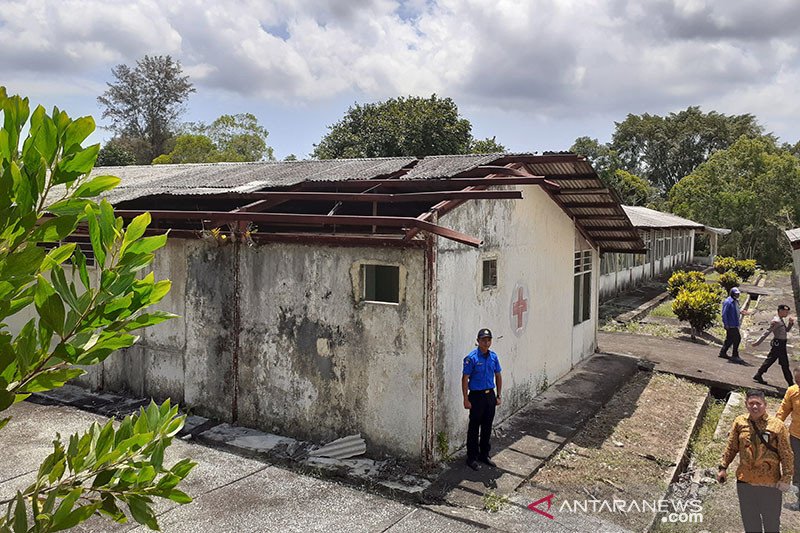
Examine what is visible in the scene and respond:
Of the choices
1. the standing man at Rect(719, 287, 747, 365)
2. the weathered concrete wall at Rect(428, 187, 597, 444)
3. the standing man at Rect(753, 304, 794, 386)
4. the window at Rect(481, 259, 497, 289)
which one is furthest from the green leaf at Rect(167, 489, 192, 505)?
the standing man at Rect(719, 287, 747, 365)

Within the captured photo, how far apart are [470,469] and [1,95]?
6.03 metres

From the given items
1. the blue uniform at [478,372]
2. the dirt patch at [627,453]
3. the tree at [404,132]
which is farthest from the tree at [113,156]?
the blue uniform at [478,372]

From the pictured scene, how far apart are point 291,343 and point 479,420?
8.20ft

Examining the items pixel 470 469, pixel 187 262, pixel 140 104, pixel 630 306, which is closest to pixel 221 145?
pixel 140 104

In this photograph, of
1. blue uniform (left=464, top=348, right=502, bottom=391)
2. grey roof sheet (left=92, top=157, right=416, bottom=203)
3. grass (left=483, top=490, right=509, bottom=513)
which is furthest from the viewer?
grey roof sheet (left=92, top=157, right=416, bottom=203)

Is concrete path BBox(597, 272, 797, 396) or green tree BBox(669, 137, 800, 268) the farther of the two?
green tree BBox(669, 137, 800, 268)

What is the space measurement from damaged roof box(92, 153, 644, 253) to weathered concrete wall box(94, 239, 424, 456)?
0.39 metres

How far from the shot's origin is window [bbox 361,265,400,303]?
23.0 feet

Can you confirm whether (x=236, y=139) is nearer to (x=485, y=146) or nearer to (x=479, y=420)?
(x=485, y=146)

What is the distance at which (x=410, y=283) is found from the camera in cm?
652

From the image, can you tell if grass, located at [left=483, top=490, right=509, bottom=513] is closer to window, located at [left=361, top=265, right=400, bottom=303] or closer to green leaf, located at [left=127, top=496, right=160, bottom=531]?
window, located at [left=361, top=265, right=400, bottom=303]

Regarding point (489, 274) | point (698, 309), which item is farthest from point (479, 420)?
point (698, 309)

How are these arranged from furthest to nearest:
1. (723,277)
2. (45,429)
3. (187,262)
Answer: (723,277) → (187,262) → (45,429)

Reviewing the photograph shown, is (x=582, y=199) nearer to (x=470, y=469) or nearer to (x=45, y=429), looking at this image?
(x=470, y=469)
